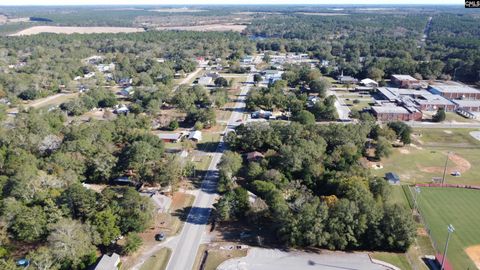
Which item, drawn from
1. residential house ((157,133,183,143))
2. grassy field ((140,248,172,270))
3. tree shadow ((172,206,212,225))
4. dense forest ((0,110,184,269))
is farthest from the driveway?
residential house ((157,133,183,143))

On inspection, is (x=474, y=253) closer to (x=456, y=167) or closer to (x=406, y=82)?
(x=456, y=167)

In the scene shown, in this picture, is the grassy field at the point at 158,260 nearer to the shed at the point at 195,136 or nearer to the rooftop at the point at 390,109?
the shed at the point at 195,136

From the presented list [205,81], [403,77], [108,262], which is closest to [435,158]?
[108,262]

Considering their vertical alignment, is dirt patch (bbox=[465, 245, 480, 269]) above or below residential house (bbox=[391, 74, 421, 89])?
below

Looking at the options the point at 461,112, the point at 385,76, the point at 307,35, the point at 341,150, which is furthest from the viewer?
the point at 307,35

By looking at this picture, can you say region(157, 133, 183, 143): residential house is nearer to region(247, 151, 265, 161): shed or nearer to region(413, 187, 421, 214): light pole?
region(247, 151, 265, 161): shed

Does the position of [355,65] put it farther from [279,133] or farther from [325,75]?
[279,133]

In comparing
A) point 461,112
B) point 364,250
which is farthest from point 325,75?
point 364,250
